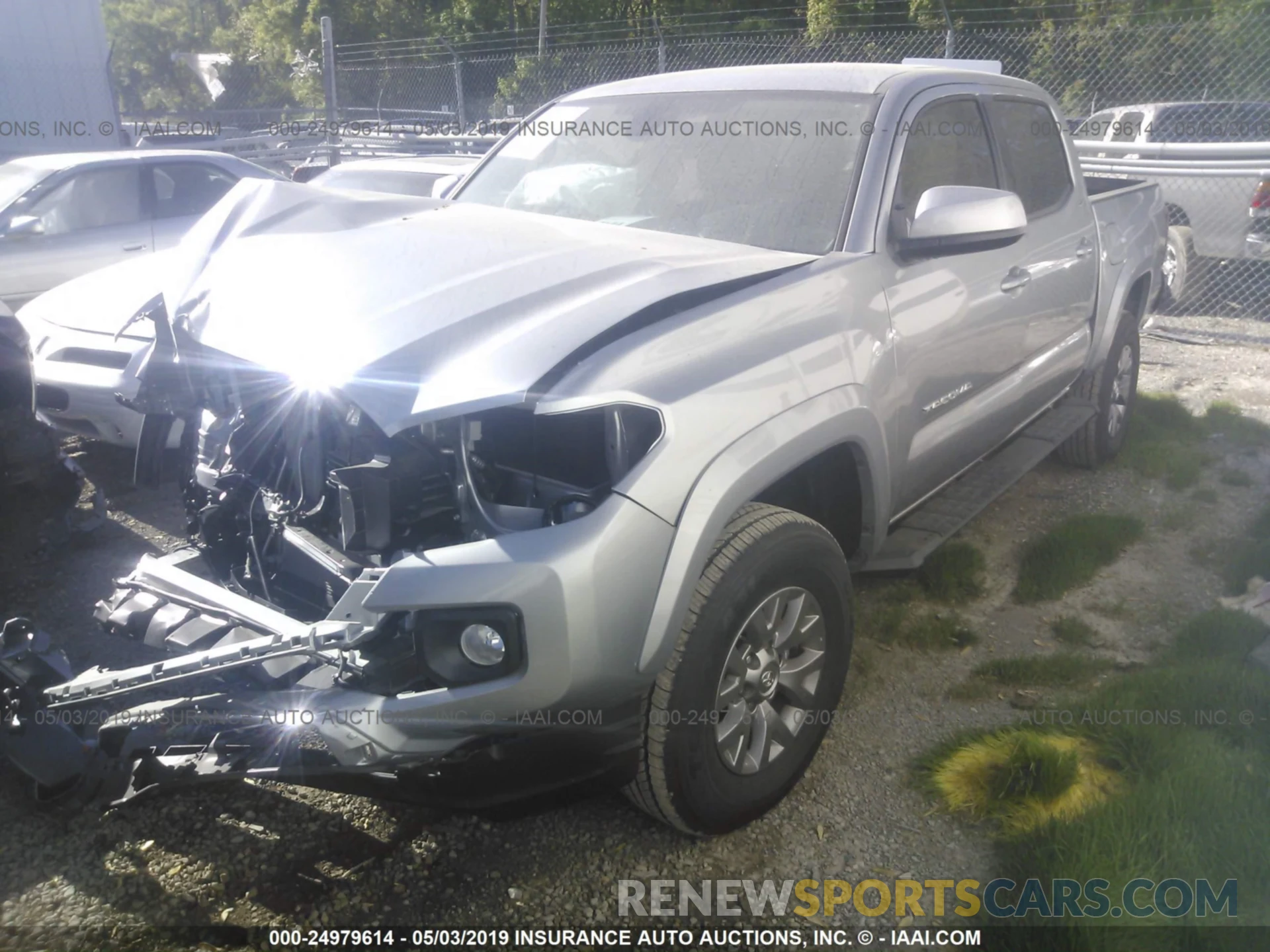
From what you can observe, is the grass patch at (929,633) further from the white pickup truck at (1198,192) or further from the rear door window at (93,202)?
the rear door window at (93,202)

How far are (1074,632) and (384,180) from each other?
18.8 ft

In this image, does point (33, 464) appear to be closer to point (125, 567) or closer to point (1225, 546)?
point (125, 567)

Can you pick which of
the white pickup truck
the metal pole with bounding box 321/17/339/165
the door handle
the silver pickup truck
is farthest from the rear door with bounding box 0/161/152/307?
the white pickup truck

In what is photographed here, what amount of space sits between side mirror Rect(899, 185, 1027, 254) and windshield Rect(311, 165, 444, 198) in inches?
187

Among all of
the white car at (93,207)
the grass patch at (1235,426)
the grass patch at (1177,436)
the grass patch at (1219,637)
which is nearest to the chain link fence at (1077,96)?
the grass patch at (1235,426)

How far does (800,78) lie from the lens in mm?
3580

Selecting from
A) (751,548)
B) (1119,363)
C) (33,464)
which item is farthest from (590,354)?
(1119,363)

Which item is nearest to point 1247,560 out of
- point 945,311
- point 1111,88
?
point 945,311

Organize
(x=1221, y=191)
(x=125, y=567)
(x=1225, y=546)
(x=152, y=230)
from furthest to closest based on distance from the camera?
1. (x=1221, y=191)
2. (x=152, y=230)
3. (x=1225, y=546)
4. (x=125, y=567)

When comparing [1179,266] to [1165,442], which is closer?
[1165,442]

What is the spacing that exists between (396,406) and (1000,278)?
2411 mm

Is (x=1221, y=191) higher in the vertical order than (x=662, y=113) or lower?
lower

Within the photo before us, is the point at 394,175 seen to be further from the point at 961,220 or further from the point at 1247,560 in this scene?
the point at 1247,560

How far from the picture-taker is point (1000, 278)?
3650mm
